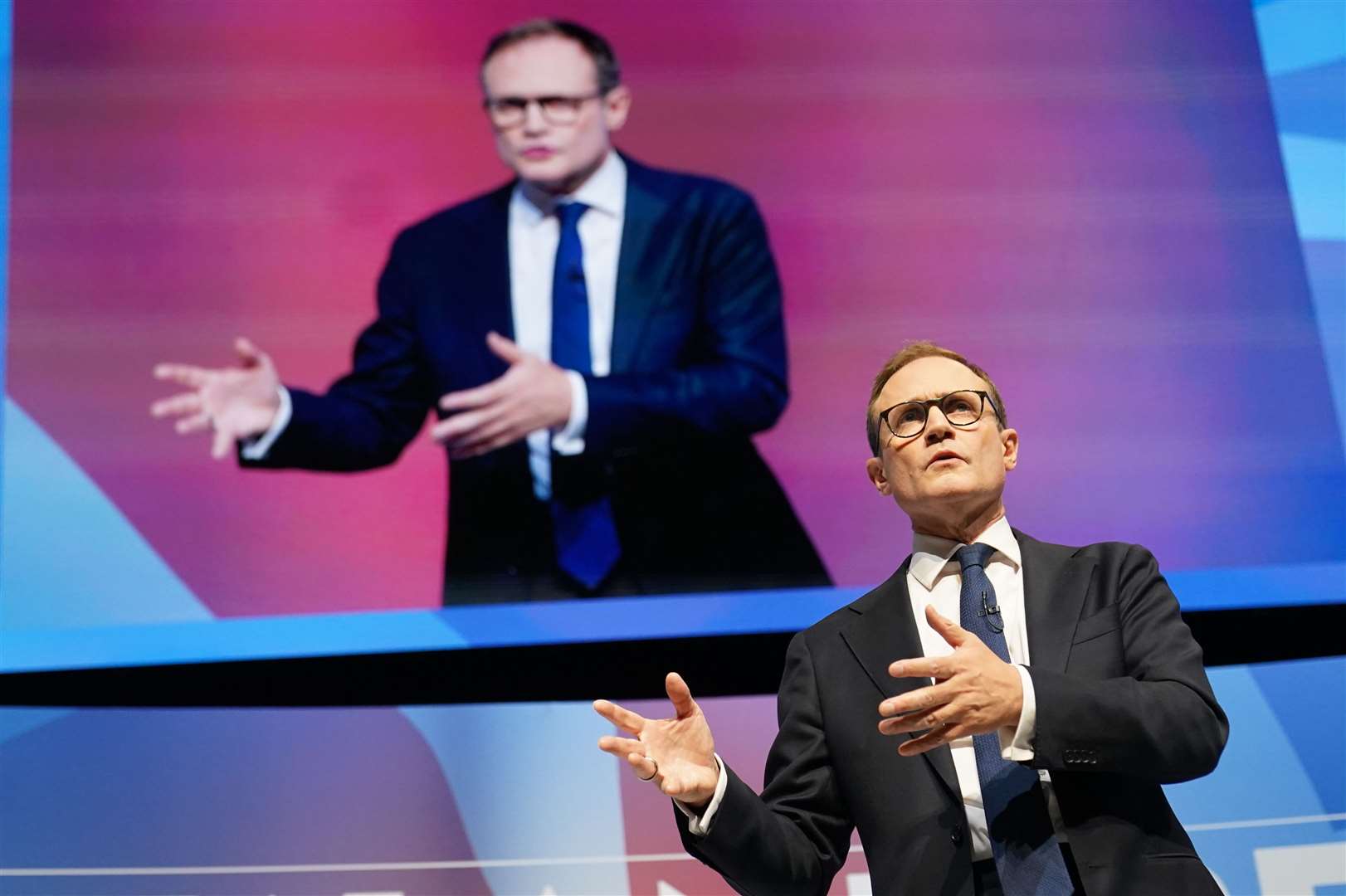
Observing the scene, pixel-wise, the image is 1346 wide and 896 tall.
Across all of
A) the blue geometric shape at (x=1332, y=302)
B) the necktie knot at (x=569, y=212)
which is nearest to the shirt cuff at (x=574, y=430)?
the necktie knot at (x=569, y=212)

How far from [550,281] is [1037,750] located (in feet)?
6.49

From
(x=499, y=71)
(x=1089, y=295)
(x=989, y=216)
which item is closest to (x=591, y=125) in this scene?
(x=499, y=71)

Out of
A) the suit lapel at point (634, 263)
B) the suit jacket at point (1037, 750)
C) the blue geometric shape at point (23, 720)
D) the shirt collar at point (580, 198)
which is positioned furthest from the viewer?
the shirt collar at point (580, 198)

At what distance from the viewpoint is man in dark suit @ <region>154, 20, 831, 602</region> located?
9.78 ft

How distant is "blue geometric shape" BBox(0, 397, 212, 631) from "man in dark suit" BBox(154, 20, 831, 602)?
30 cm

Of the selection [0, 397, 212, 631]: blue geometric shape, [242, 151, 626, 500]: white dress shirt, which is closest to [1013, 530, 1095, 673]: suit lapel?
[242, 151, 626, 500]: white dress shirt

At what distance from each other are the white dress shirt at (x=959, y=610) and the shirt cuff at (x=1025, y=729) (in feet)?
0.04

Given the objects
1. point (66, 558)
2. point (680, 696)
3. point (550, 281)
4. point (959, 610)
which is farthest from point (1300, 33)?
point (66, 558)

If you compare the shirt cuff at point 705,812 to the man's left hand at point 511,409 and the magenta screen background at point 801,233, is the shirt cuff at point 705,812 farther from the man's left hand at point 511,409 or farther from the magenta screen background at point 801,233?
the man's left hand at point 511,409

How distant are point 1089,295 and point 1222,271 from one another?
1.15 ft

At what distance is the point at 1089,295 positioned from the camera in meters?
3.13

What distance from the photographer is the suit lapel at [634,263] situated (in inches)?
121

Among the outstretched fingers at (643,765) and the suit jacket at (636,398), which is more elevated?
the suit jacket at (636,398)

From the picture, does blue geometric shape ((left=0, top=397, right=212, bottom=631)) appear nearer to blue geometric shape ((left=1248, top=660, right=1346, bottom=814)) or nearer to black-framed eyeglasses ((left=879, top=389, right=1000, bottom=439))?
black-framed eyeglasses ((left=879, top=389, right=1000, bottom=439))
